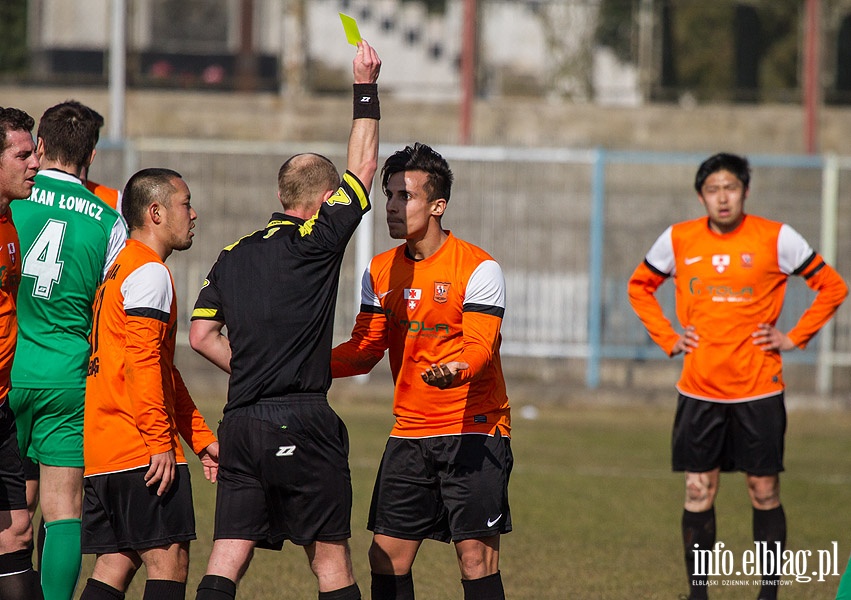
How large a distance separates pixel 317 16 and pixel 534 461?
1393cm

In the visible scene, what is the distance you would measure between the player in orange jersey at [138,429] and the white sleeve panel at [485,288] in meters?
1.22

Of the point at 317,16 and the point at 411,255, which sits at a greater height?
the point at 317,16

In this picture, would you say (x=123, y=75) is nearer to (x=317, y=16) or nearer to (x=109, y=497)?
(x=317, y=16)

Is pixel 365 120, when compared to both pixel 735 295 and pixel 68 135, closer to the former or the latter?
pixel 68 135

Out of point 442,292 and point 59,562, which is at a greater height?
point 442,292

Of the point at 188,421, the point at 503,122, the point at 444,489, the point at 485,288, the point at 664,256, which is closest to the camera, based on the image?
the point at 485,288

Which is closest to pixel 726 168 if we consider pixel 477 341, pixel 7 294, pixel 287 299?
pixel 477 341

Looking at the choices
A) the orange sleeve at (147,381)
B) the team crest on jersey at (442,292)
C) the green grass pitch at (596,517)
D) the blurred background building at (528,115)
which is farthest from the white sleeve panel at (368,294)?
the blurred background building at (528,115)

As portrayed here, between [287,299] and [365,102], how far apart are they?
83 cm

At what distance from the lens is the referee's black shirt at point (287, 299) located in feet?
14.6

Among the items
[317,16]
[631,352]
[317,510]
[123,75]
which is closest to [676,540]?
[317,510]

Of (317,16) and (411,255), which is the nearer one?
(411,255)

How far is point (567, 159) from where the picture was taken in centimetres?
1553

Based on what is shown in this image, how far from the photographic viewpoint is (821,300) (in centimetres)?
704
